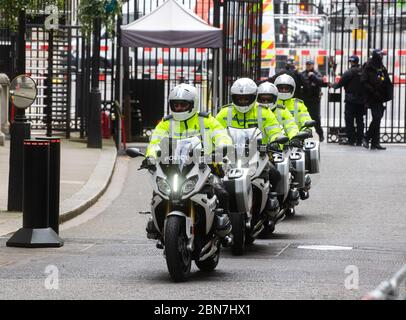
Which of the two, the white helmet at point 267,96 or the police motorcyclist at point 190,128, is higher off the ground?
the white helmet at point 267,96

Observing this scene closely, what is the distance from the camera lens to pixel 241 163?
44.6 ft

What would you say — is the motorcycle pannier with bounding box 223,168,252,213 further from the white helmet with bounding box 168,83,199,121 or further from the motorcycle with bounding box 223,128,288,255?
the white helmet with bounding box 168,83,199,121

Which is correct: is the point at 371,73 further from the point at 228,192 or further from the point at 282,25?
the point at 228,192

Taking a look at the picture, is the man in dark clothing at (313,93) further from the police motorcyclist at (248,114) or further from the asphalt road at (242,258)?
→ the police motorcyclist at (248,114)

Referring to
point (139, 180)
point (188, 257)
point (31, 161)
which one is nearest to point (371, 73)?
point (139, 180)

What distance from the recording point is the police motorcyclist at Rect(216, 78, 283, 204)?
45.7ft

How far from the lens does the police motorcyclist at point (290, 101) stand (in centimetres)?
1755

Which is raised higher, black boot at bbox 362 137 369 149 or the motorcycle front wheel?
black boot at bbox 362 137 369 149

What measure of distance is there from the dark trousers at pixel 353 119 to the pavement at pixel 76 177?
5251 mm

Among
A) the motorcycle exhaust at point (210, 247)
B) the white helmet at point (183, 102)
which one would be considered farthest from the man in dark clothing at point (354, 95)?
the motorcycle exhaust at point (210, 247)

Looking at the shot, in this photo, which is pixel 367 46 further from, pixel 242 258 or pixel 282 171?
pixel 242 258

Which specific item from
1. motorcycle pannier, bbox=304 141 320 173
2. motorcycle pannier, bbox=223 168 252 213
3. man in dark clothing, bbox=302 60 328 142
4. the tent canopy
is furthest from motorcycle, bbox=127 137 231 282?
man in dark clothing, bbox=302 60 328 142

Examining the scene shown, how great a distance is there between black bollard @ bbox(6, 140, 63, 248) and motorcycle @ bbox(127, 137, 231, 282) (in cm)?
246

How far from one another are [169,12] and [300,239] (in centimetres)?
1224
